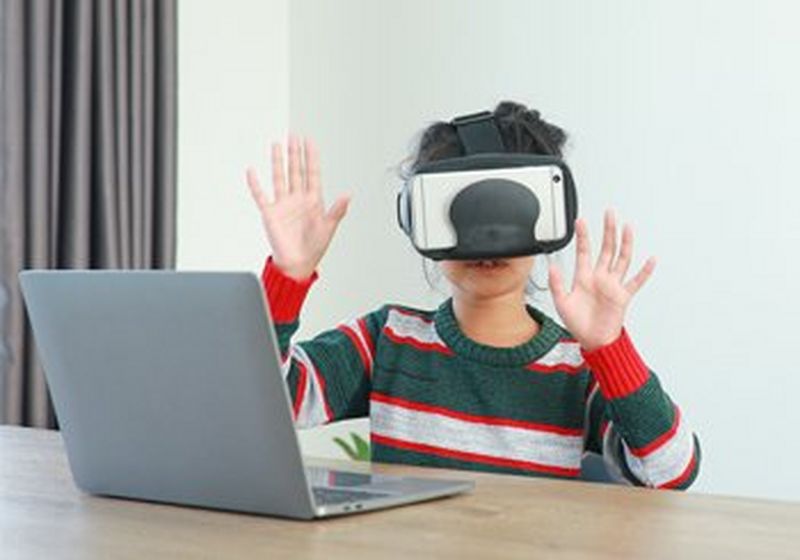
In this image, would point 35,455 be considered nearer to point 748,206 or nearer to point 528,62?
point 748,206

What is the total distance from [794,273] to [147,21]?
5.37 feet

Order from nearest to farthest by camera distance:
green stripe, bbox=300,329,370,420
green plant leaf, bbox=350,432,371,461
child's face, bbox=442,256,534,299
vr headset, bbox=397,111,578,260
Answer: vr headset, bbox=397,111,578,260 < child's face, bbox=442,256,534,299 < green stripe, bbox=300,329,370,420 < green plant leaf, bbox=350,432,371,461

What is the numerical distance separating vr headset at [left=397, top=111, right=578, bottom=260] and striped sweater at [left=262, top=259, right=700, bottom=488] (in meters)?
0.16

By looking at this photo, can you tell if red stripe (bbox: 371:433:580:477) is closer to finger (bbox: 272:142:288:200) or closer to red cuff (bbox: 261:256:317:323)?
red cuff (bbox: 261:256:317:323)

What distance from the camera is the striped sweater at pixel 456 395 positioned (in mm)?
1467

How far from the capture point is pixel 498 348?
1.56m

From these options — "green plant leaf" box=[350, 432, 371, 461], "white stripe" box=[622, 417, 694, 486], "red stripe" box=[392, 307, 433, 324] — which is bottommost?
"green plant leaf" box=[350, 432, 371, 461]

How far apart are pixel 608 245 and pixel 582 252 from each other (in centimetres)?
3

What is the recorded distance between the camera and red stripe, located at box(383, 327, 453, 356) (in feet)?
5.25

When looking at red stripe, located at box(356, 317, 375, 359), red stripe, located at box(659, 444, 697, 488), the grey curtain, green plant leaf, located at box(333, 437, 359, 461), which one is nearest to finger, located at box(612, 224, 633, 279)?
red stripe, located at box(659, 444, 697, 488)

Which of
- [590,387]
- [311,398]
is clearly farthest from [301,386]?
[590,387]

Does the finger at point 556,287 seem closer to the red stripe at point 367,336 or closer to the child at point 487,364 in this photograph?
the child at point 487,364

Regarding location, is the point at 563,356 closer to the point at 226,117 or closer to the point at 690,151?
the point at 690,151

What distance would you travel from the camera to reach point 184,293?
3.16ft
